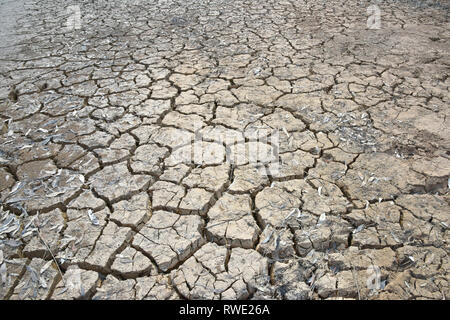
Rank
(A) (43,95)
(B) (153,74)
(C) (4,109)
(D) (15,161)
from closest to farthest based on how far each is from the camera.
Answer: (D) (15,161), (C) (4,109), (A) (43,95), (B) (153,74)

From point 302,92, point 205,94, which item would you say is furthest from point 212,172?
point 302,92

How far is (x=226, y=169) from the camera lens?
2318mm

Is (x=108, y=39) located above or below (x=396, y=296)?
above

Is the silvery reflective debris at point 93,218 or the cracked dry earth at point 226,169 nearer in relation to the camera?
the cracked dry earth at point 226,169

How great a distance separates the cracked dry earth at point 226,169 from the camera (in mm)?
1653

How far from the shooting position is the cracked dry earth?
1653mm

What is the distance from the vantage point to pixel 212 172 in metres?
2.29

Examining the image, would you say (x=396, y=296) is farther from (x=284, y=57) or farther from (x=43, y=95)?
(x=43, y=95)

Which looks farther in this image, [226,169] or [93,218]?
[226,169]

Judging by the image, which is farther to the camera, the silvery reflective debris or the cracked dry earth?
the silvery reflective debris

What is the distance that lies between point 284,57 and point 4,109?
3.08 meters

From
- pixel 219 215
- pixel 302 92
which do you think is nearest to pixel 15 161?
pixel 219 215
